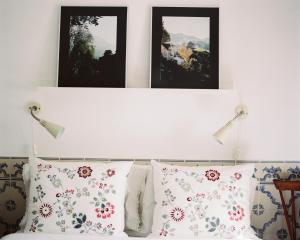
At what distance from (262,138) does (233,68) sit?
0.49 meters

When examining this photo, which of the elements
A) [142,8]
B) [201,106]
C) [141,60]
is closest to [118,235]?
[201,106]

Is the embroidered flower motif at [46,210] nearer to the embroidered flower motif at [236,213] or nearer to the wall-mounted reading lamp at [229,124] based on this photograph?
the embroidered flower motif at [236,213]

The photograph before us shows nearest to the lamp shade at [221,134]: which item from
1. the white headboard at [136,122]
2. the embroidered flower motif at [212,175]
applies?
the white headboard at [136,122]

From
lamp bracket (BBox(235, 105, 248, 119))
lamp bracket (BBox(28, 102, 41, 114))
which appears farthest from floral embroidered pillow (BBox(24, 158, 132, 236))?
lamp bracket (BBox(235, 105, 248, 119))

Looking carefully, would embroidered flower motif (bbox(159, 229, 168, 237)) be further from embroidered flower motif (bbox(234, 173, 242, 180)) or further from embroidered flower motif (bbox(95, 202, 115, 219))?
embroidered flower motif (bbox(234, 173, 242, 180))

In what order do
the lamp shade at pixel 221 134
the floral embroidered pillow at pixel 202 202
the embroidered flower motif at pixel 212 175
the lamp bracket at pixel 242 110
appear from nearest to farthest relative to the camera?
1. the floral embroidered pillow at pixel 202 202
2. the embroidered flower motif at pixel 212 175
3. the lamp shade at pixel 221 134
4. the lamp bracket at pixel 242 110

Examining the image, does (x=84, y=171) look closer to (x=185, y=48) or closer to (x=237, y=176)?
(x=237, y=176)

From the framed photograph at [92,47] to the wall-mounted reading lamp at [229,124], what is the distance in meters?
0.67

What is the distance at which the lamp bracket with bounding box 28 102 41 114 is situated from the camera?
2379 millimetres

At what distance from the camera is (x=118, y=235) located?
6.14 ft

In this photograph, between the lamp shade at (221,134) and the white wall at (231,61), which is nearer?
the lamp shade at (221,134)

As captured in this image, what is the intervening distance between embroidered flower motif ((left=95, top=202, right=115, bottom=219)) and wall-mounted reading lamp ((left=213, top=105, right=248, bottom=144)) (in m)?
0.75

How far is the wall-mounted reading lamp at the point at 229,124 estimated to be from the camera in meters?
2.19

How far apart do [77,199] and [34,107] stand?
2.60 ft
